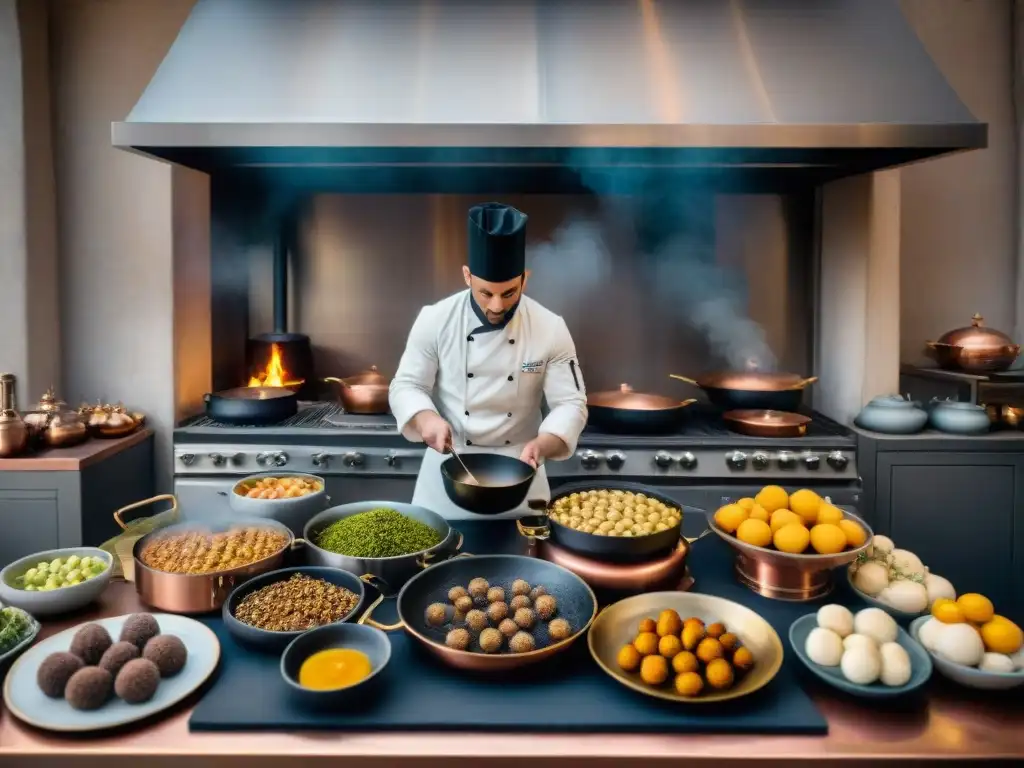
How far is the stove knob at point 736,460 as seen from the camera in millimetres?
3295

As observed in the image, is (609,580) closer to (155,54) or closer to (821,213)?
(821,213)

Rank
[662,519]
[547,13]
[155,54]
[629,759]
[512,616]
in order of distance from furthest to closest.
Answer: [155,54], [547,13], [662,519], [512,616], [629,759]

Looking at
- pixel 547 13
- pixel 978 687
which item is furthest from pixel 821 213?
pixel 978 687

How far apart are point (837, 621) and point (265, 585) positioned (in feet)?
3.99

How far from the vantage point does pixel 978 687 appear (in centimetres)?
131

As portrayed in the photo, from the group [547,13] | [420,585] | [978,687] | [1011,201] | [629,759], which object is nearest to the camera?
[629,759]

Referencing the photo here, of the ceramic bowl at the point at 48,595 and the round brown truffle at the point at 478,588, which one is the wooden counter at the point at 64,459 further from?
the round brown truffle at the point at 478,588

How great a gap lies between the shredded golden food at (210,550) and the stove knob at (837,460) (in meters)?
2.58

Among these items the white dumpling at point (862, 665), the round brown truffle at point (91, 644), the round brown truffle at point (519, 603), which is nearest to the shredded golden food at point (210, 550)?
the round brown truffle at point (91, 644)

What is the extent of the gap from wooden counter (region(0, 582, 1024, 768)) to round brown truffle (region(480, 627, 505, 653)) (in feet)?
0.51

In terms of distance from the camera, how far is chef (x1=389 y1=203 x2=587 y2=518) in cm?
256

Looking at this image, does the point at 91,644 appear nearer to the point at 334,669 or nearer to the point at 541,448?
the point at 334,669

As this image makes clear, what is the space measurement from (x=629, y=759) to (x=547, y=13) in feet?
10.1

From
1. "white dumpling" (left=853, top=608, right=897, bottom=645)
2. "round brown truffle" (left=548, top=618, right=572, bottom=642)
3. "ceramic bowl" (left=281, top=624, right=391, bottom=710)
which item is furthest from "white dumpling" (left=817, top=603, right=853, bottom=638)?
"ceramic bowl" (left=281, top=624, right=391, bottom=710)
